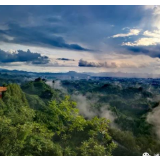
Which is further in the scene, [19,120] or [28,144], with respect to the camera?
[19,120]
